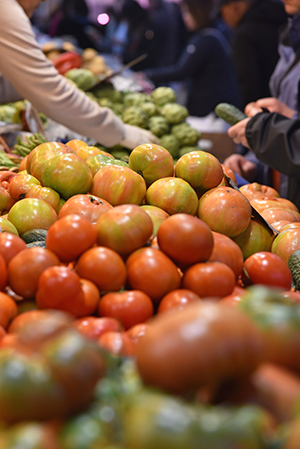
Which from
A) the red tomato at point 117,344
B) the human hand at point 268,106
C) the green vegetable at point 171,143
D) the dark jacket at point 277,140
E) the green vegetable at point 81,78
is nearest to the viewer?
the red tomato at point 117,344

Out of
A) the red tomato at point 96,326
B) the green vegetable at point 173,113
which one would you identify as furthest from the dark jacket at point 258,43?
the red tomato at point 96,326

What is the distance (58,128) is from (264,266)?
3031 millimetres

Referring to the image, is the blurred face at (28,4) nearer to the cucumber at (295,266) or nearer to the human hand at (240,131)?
the human hand at (240,131)

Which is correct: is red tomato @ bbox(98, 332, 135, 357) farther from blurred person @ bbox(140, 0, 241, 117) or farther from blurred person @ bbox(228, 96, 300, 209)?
blurred person @ bbox(140, 0, 241, 117)

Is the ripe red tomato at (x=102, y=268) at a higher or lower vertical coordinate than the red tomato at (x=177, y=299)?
higher

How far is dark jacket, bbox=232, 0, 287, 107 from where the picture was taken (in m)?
4.96

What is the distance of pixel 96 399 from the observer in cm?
70

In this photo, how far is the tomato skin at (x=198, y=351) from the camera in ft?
2.17

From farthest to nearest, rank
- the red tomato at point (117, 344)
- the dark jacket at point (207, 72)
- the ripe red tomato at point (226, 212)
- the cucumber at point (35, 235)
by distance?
the dark jacket at point (207, 72) → the ripe red tomato at point (226, 212) → the cucumber at point (35, 235) → the red tomato at point (117, 344)

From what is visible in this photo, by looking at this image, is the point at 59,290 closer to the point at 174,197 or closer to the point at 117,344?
the point at 117,344

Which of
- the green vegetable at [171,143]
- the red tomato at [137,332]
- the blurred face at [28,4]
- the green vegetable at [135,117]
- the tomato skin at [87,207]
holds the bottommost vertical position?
the green vegetable at [171,143]

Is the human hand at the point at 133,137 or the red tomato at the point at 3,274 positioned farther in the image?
the human hand at the point at 133,137

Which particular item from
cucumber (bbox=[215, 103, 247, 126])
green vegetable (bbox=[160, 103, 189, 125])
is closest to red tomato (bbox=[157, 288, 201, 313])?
cucumber (bbox=[215, 103, 247, 126])

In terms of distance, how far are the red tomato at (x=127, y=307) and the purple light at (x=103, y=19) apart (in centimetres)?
997
